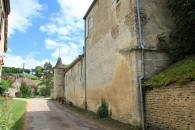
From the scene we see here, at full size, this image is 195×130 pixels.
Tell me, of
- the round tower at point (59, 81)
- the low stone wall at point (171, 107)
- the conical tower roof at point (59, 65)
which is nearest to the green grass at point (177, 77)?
the low stone wall at point (171, 107)

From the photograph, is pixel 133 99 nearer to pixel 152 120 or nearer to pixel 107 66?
pixel 152 120

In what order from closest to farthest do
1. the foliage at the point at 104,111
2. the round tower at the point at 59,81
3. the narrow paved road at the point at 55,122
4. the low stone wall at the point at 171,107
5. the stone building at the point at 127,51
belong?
the low stone wall at the point at 171,107, the stone building at the point at 127,51, the narrow paved road at the point at 55,122, the foliage at the point at 104,111, the round tower at the point at 59,81

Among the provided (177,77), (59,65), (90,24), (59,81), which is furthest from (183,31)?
(59,65)

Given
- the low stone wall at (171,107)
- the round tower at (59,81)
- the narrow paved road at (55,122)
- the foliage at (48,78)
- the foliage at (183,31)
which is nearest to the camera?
the low stone wall at (171,107)

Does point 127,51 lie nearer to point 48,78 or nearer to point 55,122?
point 55,122

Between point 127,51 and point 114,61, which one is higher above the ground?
point 127,51

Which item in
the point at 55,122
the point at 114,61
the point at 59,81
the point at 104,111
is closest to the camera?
the point at 55,122

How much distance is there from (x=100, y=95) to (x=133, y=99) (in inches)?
177

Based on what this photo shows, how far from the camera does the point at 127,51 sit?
28.1 ft

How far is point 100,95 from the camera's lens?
11.9 m

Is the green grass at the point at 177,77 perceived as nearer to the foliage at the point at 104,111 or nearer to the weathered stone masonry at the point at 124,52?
the weathered stone masonry at the point at 124,52

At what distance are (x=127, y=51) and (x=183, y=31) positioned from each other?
270cm

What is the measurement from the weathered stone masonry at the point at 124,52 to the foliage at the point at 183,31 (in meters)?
0.58

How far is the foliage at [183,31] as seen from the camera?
294 inches
